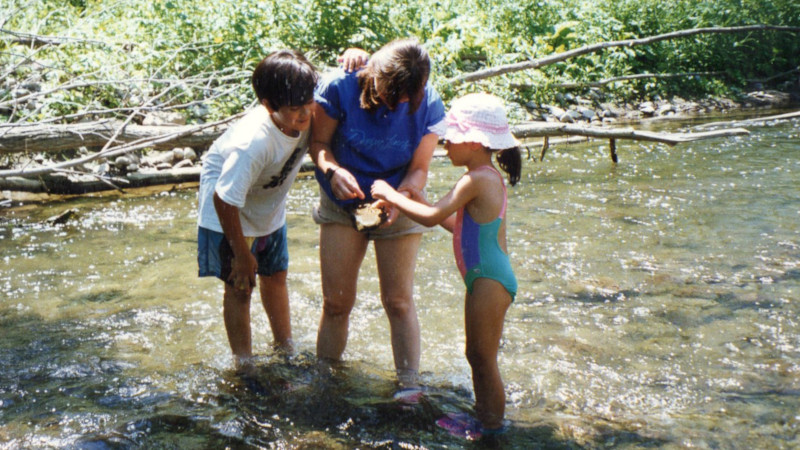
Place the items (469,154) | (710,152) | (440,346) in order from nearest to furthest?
(469,154)
(440,346)
(710,152)

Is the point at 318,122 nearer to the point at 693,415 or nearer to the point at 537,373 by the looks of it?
the point at 537,373

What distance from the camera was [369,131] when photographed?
129 inches

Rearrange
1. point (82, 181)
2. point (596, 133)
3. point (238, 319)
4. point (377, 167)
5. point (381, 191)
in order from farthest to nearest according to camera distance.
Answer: point (596, 133) → point (82, 181) → point (238, 319) → point (377, 167) → point (381, 191)

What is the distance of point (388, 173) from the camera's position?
133 inches

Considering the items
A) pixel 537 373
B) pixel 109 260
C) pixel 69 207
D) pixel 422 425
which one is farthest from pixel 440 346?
pixel 69 207

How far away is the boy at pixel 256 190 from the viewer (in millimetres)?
3137

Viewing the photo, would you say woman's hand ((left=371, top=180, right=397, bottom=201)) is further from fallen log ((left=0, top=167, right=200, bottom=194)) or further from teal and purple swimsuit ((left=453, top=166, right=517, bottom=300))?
fallen log ((left=0, top=167, right=200, bottom=194))

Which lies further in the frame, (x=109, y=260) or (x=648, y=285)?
(x=109, y=260)

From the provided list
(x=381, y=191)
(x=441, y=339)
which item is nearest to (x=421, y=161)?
(x=381, y=191)

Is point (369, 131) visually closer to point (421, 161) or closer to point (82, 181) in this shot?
point (421, 161)

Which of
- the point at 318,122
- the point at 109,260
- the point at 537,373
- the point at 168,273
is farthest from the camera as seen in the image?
the point at 109,260

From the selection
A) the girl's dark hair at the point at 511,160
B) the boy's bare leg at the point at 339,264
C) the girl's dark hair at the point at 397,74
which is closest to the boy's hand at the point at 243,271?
the boy's bare leg at the point at 339,264

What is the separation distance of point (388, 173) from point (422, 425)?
44.1 inches

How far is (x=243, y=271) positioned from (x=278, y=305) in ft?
1.81
